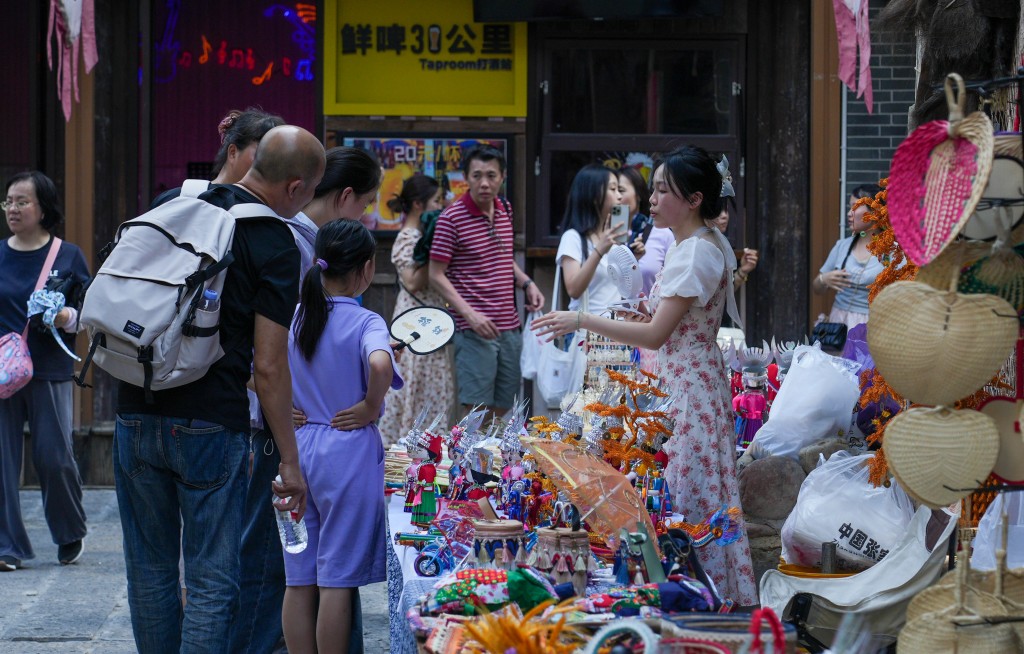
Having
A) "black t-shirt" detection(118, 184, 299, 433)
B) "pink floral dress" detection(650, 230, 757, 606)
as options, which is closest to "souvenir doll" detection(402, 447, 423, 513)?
"black t-shirt" detection(118, 184, 299, 433)

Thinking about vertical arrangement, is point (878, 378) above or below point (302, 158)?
below

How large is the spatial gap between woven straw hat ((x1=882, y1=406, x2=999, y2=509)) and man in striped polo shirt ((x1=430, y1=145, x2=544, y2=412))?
14.9ft

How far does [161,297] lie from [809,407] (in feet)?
10.4

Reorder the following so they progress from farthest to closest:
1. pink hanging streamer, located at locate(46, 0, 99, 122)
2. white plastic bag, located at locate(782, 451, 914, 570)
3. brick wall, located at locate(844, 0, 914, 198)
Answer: brick wall, located at locate(844, 0, 914, 198) < pink hanging streamer, located at locate(46, 0, 99, 122) < white plastic bag, located at locate(782, 451, 914, 570)

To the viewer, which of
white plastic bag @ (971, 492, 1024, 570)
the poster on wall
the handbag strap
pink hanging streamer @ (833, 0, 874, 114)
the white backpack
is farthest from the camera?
the poster on wall

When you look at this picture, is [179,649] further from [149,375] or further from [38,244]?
[38,244]

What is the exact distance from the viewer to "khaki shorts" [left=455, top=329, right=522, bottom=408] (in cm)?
704

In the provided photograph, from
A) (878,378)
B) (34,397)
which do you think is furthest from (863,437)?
(34,397)

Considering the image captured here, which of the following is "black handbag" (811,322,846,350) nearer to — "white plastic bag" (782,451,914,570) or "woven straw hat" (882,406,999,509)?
"white plastic bag" (782,451,914,570)

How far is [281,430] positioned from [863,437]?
10.2 feet

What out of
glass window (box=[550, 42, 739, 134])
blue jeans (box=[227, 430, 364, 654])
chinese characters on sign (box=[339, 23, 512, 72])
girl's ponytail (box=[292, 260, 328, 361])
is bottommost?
blue jeans (box=[227, 430, 364, 654])

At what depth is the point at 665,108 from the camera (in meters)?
8.89

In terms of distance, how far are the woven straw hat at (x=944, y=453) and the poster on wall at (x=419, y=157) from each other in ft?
21.1

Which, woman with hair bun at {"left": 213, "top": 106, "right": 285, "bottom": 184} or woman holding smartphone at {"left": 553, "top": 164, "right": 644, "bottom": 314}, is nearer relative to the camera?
woman with hair bun at {"left": 213, "top": 106, "right": 285, "bottom": 184}
